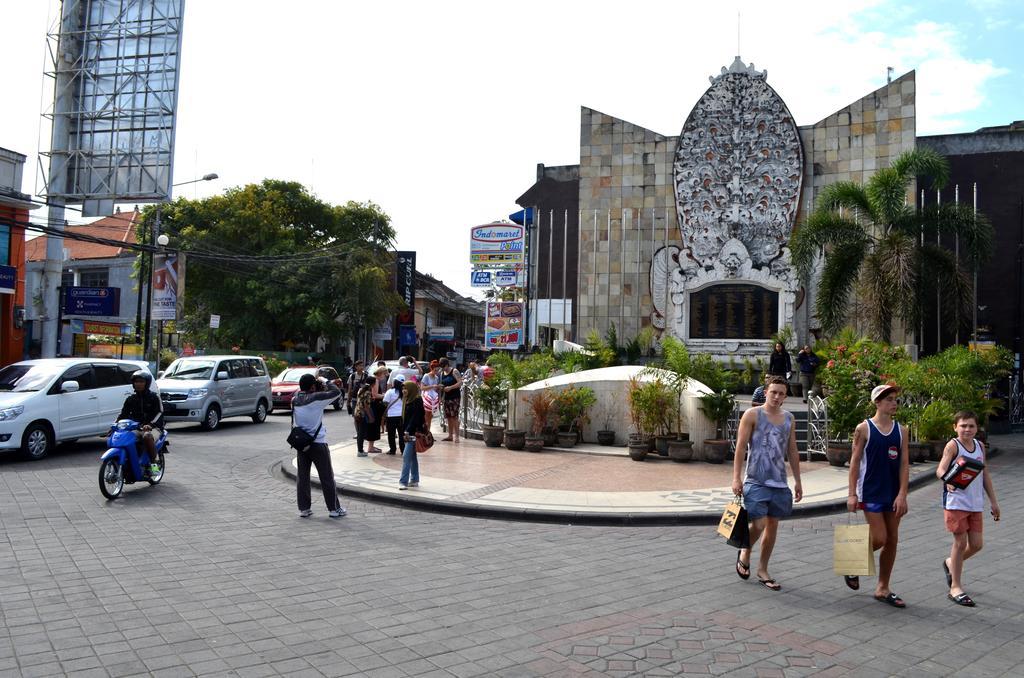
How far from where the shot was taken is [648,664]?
4836 millimetres

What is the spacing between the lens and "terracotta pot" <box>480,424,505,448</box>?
53.7 feet

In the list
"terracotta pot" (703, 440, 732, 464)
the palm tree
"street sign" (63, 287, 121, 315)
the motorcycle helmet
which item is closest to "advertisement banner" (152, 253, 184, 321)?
"street sign" (63, 287, 121, 315)

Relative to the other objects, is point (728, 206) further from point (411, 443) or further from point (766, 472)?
point (766, 472)

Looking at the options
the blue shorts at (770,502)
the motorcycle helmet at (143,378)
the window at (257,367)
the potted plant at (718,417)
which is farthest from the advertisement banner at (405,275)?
the blue shorts at (770,502)

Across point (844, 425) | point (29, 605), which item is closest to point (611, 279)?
point (844, 425)

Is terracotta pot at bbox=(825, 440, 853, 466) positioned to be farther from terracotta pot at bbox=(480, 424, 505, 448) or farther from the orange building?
the orange building

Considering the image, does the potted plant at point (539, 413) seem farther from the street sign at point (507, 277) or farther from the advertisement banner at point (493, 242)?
the advertisement banner at point (493, 242)

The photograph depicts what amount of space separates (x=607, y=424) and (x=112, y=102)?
20.7 meters

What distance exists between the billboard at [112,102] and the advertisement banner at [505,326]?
1127 centimetres

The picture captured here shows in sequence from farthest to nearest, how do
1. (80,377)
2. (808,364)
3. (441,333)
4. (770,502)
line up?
(441,333) → (808,364) → (80,377) → (770,502)

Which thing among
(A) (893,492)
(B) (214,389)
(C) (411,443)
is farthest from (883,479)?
(B) (214,389)

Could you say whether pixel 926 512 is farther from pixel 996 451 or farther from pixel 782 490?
pixel 996 451

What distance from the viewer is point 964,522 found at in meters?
6.22

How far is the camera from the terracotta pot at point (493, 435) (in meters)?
16.4
